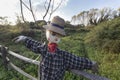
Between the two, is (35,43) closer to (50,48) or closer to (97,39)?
(50,48)

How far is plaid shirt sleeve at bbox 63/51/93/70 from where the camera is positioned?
11.8ft

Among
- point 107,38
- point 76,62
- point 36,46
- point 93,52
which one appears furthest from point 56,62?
point 107,38

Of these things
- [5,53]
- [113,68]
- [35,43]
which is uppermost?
[35,43]

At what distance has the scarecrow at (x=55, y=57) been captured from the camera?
12.2 ft

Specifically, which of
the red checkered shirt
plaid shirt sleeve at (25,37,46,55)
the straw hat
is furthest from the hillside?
the straw hat

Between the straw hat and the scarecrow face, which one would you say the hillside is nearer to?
the scarecrow face

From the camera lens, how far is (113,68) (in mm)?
9195

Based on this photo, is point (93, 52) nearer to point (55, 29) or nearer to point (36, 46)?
point (36, 46)

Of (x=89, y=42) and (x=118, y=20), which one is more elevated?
(x=118, y=20)

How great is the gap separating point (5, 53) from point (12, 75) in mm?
652

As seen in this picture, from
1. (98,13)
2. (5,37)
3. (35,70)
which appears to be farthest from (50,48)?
(98,13)

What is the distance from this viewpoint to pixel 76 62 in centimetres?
365

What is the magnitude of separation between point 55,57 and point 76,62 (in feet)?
1.00

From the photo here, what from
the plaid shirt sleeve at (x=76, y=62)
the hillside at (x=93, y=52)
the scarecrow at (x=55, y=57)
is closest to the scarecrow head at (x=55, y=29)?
the scarecrow at (x=55, y=57)
